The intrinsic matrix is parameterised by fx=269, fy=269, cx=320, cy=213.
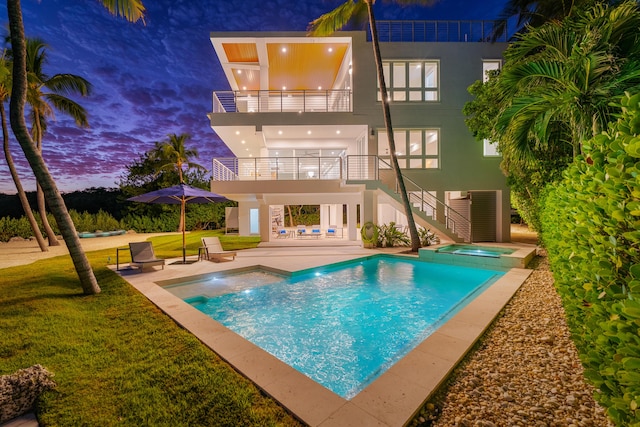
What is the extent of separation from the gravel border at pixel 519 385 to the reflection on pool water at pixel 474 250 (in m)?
6.25

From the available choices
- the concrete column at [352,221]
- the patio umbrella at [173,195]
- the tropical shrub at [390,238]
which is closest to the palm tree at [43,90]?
the patio umbrella at [173,195]

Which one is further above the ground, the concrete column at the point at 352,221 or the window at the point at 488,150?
the window at the point at 488,150

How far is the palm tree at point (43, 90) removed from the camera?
1291cm

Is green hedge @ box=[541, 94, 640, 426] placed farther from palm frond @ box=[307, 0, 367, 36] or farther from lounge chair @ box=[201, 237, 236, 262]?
palm frond @ box=[307, 0, 367, 36]

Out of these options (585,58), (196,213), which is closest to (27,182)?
(196,213)

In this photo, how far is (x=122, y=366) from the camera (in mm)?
3221

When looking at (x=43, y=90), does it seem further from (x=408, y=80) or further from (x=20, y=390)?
(x=408, y=80)

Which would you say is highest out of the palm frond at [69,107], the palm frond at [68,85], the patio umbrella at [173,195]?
the palm frond at [68,85]

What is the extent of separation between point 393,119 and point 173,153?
20.2 m

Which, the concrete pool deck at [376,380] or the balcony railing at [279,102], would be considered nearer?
the concrete pool deck at [376,380]

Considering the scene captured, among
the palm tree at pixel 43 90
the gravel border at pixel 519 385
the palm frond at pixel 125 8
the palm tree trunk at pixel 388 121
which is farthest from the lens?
the palm tree at pixel 43 90

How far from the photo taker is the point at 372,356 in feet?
13.6

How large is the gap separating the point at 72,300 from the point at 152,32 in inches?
1630

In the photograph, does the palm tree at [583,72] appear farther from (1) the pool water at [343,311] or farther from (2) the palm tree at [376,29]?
(2) the palm tree at [376,29]
